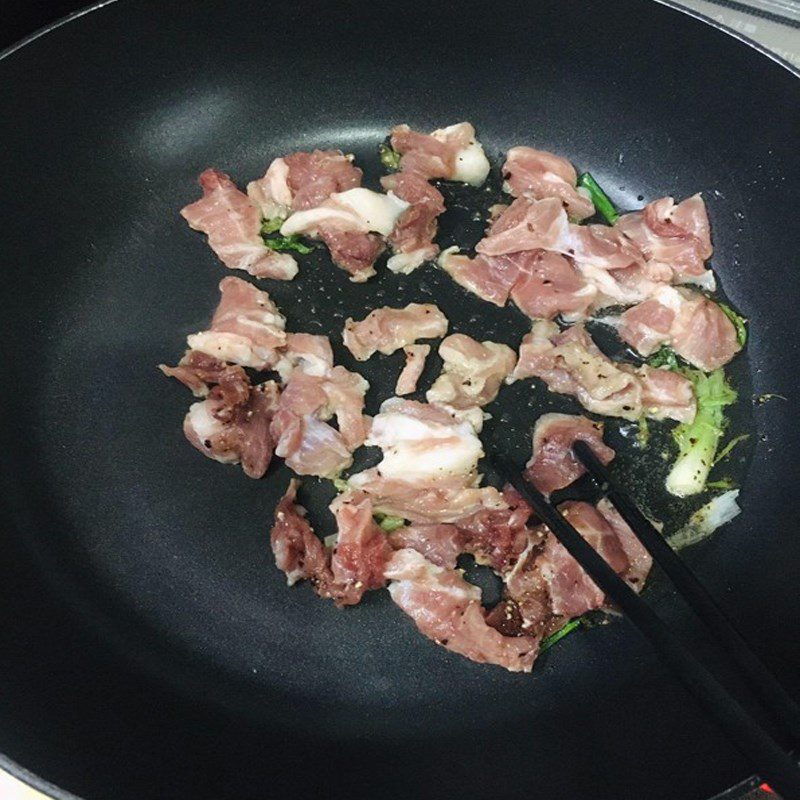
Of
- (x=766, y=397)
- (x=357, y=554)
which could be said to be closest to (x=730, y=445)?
(x=766, y=397)

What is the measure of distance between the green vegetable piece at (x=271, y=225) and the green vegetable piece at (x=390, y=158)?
49 cm

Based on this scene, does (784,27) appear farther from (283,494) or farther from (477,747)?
(477,747)

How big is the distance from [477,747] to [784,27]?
2.95 metres

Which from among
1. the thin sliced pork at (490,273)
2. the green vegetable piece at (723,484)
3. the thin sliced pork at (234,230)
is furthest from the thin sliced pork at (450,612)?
the thin sliced pork at (234,230)

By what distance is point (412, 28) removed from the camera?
2.66 meters

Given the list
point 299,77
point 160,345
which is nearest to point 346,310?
point 160,345

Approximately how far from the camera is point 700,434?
228cm

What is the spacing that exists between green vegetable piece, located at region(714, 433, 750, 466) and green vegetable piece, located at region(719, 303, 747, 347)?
0.32 meters

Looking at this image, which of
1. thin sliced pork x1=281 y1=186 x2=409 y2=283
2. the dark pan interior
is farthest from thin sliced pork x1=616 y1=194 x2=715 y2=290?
thin sliced pork x1=281 y1=186 x2=409 y2=283

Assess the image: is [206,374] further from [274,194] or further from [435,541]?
[435,541]

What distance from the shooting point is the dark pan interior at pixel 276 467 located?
184 cm

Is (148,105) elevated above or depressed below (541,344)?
above

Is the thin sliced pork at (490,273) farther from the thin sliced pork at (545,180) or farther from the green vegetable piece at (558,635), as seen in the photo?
the green vegetable piece at (558,635)

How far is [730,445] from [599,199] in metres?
1.01
